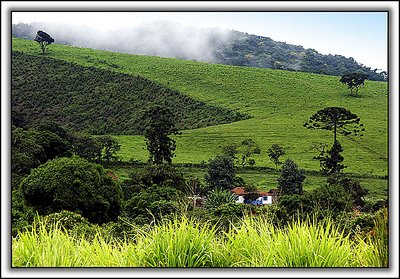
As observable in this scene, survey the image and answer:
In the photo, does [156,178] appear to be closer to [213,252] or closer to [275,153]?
[275,153]

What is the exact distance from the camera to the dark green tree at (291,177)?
13070 millimetres

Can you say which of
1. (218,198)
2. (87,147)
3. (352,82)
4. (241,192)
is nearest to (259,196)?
(241,192)

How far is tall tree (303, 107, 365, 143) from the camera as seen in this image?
12653 mm

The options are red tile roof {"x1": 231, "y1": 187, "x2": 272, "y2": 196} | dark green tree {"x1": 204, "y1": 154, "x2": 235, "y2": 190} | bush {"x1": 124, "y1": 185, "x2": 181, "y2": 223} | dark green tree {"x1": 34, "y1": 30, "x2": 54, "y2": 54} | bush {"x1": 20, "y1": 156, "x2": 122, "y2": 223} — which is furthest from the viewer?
dark green tree {"x1": 204, "y1": 154, "x2": 235, "y2": 190}

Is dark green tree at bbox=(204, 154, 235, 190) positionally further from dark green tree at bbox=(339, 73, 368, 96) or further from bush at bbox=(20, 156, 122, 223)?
dark green tree at bbox=(339, 73, 368, 96)

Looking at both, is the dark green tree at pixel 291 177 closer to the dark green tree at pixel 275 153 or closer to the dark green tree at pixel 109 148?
the dark green tree at pixel 275 153

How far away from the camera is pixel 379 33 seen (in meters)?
5.49

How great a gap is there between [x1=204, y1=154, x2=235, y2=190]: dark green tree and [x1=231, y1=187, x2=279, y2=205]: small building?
0.45 m

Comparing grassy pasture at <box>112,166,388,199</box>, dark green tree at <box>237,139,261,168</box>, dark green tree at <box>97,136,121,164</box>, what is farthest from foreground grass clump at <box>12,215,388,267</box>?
dark green tree at <box>237,139,261,168</box>

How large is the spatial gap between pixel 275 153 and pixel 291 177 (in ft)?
3.02

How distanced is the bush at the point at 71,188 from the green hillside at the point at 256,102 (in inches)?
53.4

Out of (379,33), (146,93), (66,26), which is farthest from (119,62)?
(379,33)

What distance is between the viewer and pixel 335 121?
44.3ft

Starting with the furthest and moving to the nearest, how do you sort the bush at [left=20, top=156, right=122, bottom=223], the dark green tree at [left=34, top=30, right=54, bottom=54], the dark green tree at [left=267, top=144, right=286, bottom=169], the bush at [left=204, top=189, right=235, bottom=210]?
the dark green tree at [left=267, top=144, right=286, bottom=169], the bush at [left=20, top=156, right=122, bottom=223], the bush at [left=204, top=189, right=235, bottom=210], the dark green tree at [left=34, top=30, right=54, bottom=54]
